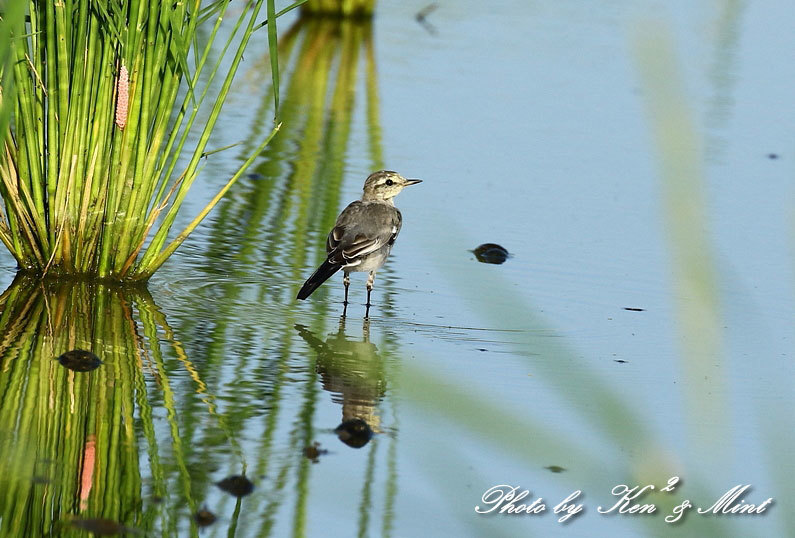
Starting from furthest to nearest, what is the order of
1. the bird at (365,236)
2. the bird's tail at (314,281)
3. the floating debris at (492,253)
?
the floating debris at (492,253) < the bird at (365,236) < the bird's tail at (314,281)

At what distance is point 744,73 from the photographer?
13.4 metres

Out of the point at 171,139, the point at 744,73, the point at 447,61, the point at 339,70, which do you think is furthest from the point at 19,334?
the point at 744,73

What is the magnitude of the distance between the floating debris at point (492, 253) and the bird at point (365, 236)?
57cm

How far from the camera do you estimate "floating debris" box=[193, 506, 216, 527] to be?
3680 millimetres

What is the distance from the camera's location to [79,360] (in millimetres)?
5027

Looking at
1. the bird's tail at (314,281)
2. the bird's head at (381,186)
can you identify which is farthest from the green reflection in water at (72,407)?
the bird's head at (381,186)

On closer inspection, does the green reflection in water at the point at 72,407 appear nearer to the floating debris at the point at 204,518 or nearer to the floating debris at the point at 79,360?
the floating debris at the point at 79,360

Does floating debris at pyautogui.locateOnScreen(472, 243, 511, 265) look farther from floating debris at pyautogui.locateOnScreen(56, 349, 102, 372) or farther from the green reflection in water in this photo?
floating debris at pyautogui.locateOnScreen(56, 349, 102, 372)

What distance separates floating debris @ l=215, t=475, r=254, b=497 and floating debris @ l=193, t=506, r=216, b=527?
0.17m

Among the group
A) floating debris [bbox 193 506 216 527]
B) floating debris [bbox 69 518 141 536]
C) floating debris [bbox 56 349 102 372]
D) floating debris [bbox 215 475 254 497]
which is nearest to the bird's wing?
floating debris [bbox 56 349 102 372]

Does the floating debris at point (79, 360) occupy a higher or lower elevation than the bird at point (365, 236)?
higher

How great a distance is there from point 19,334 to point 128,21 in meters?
1.53

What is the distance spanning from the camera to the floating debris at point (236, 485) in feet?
12.9

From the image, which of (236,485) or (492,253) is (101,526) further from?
(492,253)
